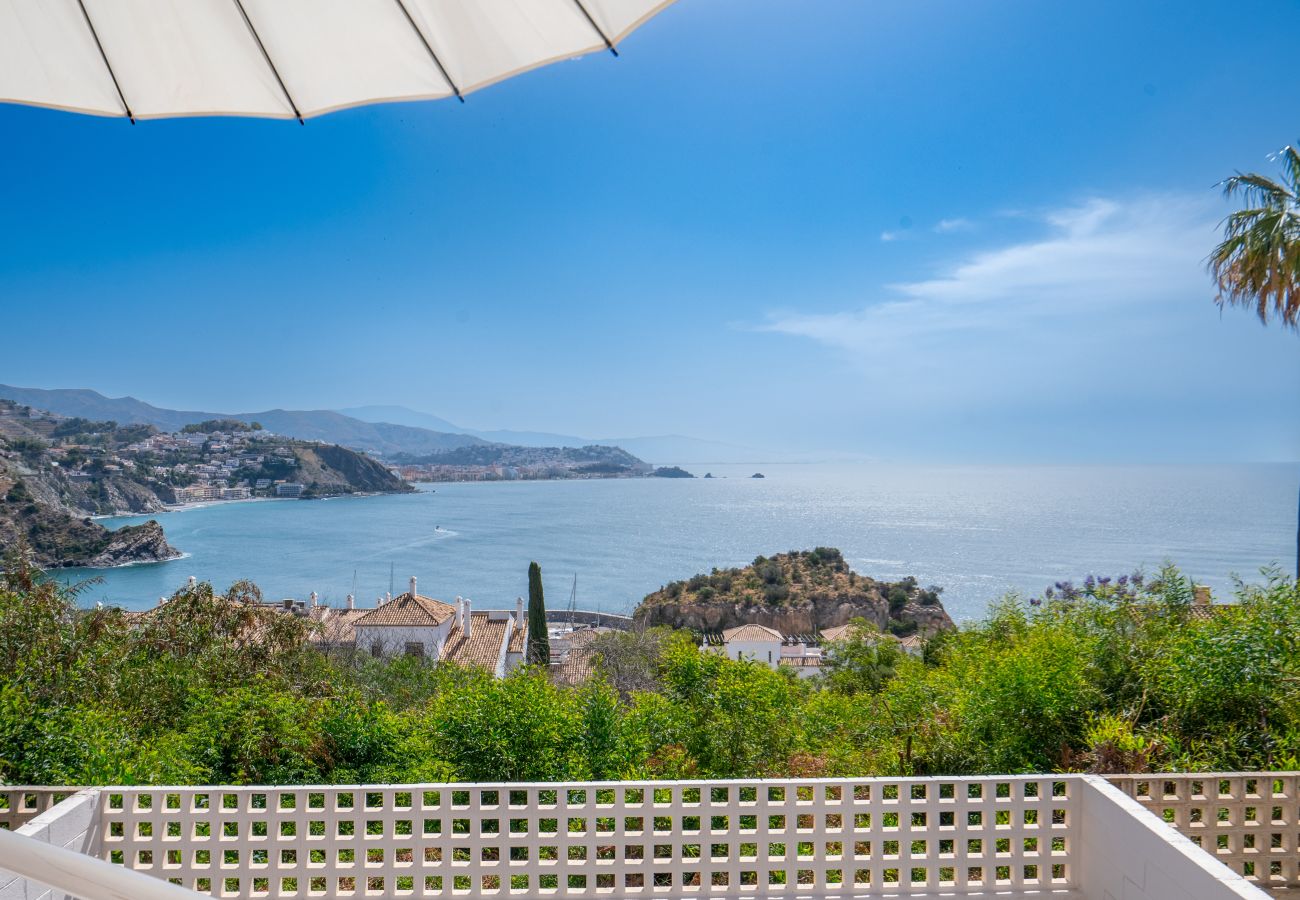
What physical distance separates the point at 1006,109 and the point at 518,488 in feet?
163

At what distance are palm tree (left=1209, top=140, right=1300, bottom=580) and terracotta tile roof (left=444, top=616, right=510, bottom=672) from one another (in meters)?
15.5

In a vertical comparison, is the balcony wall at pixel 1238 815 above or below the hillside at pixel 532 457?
below

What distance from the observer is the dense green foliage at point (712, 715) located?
12.5 feet

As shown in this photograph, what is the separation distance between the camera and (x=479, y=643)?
65.1 ft

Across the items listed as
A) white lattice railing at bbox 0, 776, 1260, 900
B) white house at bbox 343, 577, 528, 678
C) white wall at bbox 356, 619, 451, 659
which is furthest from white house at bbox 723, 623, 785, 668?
white lattice railing at bbox 0, 776, 1260, 900

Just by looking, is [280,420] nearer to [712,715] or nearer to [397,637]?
[397,637]

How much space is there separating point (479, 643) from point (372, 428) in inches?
1236

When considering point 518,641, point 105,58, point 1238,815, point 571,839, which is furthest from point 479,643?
point 105,58

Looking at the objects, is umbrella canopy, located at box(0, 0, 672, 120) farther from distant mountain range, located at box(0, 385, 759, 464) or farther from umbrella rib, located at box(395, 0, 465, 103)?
distant mountain range, located at box(0, 385, 759, 464)

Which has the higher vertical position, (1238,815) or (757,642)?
(1238,815)

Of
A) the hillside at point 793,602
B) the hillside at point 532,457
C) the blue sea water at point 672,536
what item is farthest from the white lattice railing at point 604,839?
the hillside at point 532,457

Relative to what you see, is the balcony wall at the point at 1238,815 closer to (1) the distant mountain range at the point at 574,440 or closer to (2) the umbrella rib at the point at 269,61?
(2) the umbrella rib at the point at 269,61

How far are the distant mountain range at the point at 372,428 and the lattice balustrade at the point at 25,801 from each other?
29684 millimetres

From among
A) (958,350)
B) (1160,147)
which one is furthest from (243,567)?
(958,350)
